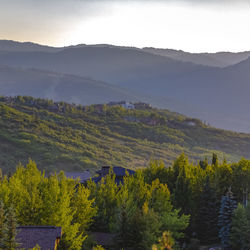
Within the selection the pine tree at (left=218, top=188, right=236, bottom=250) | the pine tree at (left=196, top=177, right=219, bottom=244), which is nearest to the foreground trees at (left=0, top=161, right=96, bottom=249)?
the pine tree at (left=196, top=177, right=219, bottom=244)

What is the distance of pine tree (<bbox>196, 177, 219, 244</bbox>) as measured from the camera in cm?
4491

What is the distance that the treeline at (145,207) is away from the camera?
3644 centimetres

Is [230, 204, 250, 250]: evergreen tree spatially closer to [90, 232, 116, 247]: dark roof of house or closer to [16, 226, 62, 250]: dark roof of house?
[90, 232, 116, 247]: dark roof of house

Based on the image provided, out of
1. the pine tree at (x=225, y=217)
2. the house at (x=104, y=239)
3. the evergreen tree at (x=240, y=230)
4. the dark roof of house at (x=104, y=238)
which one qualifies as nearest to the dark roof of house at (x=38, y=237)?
the house at (x=104, y=239)

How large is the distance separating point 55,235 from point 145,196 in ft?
50.2

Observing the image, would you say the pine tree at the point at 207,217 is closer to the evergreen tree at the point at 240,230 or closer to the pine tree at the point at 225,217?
the pine tree at the point at 225,217

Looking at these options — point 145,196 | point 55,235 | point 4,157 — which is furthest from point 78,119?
point 55,235

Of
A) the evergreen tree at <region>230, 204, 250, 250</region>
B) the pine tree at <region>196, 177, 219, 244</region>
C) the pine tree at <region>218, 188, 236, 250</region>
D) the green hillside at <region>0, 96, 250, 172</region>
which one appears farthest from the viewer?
the green hillside at <region>0, 96, 250, 172</region>

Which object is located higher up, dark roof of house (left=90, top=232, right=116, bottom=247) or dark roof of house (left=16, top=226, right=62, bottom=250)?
dark roof of house (left=16, top=226, right=62, bottom=250)

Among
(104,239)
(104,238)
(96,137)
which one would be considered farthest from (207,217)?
(96,137)

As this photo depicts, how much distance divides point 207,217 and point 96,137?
303 ft

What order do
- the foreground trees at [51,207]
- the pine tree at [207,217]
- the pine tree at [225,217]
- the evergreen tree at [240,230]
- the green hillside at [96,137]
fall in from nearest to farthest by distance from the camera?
1. the foreground trees at [51,207]
2. the evergreen tree at [240,230]
3. the pine tree at [225,217]
4. the pine tree at [207,217]
5. the green hillside at [96,137]

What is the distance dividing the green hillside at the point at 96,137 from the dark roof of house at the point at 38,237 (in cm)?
6192

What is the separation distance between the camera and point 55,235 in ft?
97.3
